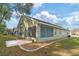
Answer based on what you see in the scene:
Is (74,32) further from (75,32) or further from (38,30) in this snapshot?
(38,30)

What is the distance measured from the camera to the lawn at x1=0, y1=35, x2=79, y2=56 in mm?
2119

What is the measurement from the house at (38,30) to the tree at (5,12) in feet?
0.47

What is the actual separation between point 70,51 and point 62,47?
92 millimetres

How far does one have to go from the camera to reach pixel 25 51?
2.14m

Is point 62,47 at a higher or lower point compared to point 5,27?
lower

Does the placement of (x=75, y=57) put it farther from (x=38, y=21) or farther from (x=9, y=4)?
(x=9, y=4)

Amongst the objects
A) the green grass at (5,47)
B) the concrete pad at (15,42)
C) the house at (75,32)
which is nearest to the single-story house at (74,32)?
the house at (75,32)

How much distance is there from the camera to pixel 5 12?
7.18ft

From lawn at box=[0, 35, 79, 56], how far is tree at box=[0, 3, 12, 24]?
0.64 feet

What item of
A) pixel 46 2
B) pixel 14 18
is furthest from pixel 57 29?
pixel 14 18

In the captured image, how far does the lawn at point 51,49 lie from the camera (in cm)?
212

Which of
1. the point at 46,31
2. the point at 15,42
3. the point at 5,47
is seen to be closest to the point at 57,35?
the point at 46,31

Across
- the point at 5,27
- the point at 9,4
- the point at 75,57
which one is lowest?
the point at 75,57

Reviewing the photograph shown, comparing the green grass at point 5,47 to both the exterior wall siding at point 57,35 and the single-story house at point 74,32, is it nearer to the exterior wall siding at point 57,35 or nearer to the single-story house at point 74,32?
the exterior wall siding at point 57,35
